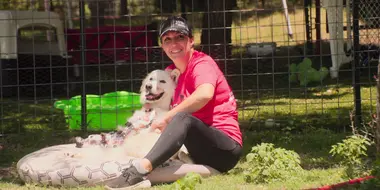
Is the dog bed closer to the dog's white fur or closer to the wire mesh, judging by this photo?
the dog's white fur

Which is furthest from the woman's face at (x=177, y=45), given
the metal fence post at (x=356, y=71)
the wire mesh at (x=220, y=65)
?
the metal fence post at (x=356, y=71)

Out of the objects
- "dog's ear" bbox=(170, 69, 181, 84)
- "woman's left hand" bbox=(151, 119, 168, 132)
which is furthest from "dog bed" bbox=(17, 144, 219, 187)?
"dog's ear" bbox=(170, 69, 181, 84)

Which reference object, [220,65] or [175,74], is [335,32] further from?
[175,74]

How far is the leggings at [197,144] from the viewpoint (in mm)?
5000

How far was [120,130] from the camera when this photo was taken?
6047 mm

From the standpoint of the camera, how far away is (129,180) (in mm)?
4996

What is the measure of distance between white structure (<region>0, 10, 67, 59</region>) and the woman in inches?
183

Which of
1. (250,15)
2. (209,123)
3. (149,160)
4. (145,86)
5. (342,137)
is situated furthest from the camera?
(250,15)

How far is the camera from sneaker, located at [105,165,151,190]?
197 inches

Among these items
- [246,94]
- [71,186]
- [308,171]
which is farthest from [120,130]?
[246,94]

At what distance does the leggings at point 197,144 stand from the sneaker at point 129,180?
134mm

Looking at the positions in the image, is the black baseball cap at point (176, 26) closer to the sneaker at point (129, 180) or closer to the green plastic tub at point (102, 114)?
the sneaker at point (129, 180)

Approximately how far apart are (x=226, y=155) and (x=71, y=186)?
46.2 inches

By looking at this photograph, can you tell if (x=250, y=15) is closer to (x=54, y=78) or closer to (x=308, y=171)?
(x=54, y=78)
